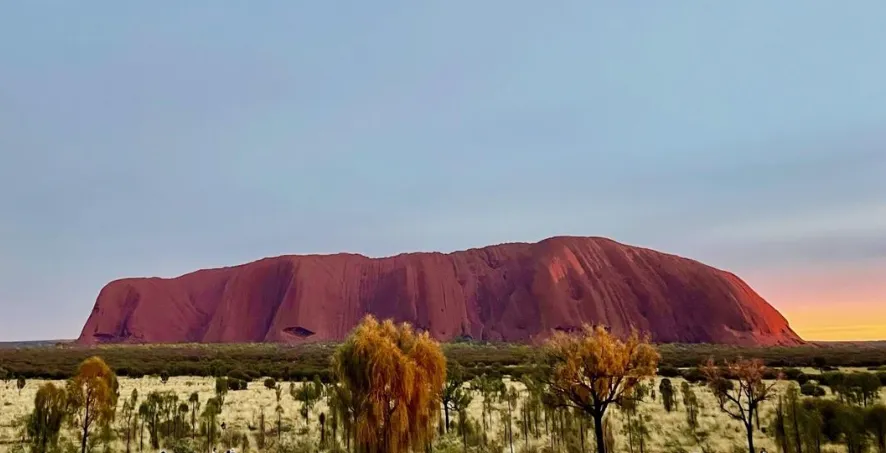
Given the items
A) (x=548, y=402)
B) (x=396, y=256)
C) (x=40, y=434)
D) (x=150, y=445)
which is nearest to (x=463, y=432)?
(x=548, y=402)

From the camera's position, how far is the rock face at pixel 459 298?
366 feet

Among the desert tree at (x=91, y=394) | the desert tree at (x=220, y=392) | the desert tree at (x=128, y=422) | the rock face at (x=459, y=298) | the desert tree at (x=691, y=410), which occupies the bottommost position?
the desert tree at (x=691, y=410)

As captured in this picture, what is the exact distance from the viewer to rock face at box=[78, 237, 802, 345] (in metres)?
112

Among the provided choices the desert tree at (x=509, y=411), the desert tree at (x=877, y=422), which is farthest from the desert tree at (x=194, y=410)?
the desert tree at (x=877, y=422)

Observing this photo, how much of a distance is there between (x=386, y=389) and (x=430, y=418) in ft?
6.02

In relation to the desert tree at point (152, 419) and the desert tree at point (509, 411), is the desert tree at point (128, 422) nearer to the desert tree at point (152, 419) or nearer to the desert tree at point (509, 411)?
the desert tree at point (152, 419)

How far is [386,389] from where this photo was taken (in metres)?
17.7

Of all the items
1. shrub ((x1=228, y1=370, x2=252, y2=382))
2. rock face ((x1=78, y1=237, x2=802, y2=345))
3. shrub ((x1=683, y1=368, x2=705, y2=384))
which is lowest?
shrub ((x1=683, y1=368, x2=705, y2=384))

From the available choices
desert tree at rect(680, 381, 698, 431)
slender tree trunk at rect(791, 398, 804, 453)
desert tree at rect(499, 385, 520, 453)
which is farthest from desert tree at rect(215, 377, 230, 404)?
slender tree trunk at rect(791, 398, 804, 453)

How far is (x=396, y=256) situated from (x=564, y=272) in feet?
119

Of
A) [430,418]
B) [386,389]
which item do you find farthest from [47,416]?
[430,418]

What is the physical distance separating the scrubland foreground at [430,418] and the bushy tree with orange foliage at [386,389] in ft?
0.10

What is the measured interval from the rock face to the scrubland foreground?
80995 mm

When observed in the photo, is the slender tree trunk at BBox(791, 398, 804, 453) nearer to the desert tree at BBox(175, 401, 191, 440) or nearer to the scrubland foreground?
the scrubland foreground
